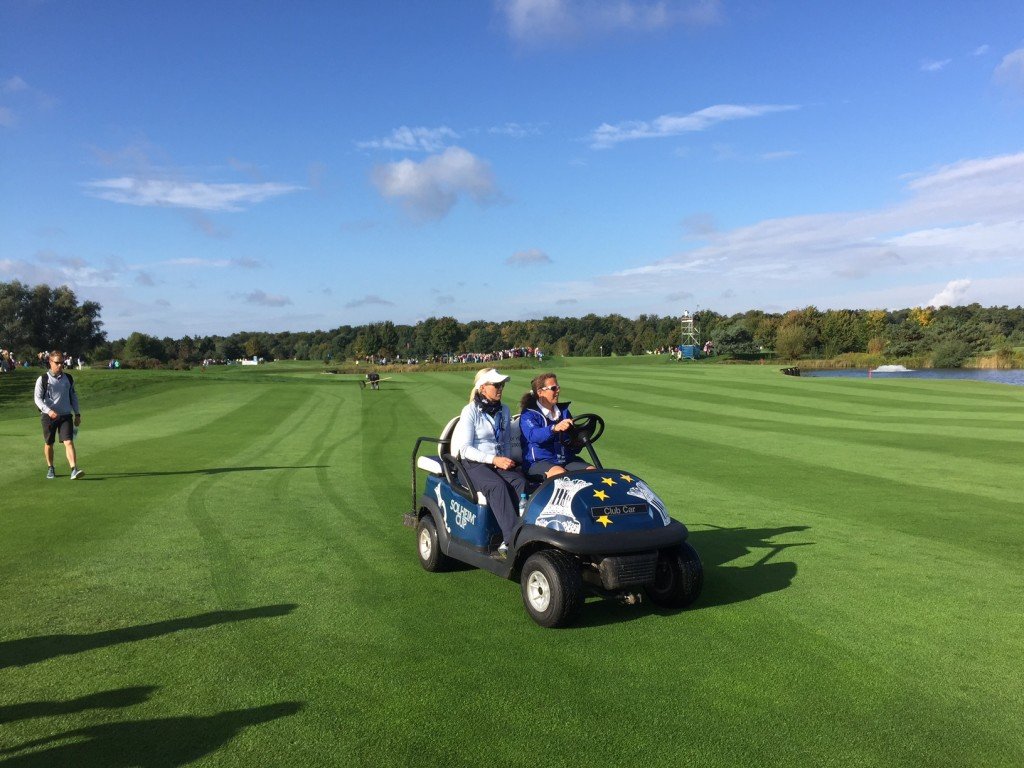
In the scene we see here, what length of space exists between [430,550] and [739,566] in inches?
127

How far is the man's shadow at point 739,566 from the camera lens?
248 inches

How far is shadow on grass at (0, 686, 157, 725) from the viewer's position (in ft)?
13.5

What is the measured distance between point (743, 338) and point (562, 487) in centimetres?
9868

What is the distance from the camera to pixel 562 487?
19.0 feet

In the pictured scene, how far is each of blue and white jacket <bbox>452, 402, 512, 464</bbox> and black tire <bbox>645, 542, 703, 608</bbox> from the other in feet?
Answer: 6.23

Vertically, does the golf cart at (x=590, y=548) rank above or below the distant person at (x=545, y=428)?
below

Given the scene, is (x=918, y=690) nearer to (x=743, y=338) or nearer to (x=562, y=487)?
(x=562, y=487)

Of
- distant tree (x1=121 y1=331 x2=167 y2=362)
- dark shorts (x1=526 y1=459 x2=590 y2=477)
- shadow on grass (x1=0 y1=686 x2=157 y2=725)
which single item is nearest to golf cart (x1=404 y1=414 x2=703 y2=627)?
dark shorts (x1=526 y1=459 x2=590 y2=477)

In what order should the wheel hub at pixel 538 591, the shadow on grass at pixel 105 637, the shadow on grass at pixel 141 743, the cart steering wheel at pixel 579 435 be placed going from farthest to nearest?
the cart steering wheel at pixel 579 435, the wheel hub at pixel 538 591, the shadow on grass at pixel 105 637, the shadow on grass at pixel 141 743

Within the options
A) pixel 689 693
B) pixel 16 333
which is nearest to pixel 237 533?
pixel 689 693

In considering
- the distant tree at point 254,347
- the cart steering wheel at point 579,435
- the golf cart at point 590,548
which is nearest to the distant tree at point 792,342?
the cart steering wheel at point 579,435

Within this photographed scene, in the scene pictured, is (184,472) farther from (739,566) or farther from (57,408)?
(739,566)

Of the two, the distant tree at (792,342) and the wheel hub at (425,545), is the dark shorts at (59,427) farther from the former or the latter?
the distant tree at (792,342)

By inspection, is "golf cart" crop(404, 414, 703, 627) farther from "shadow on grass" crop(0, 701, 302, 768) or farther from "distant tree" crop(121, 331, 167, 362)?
"distant tree" crop(121, 331, 167, 362)
